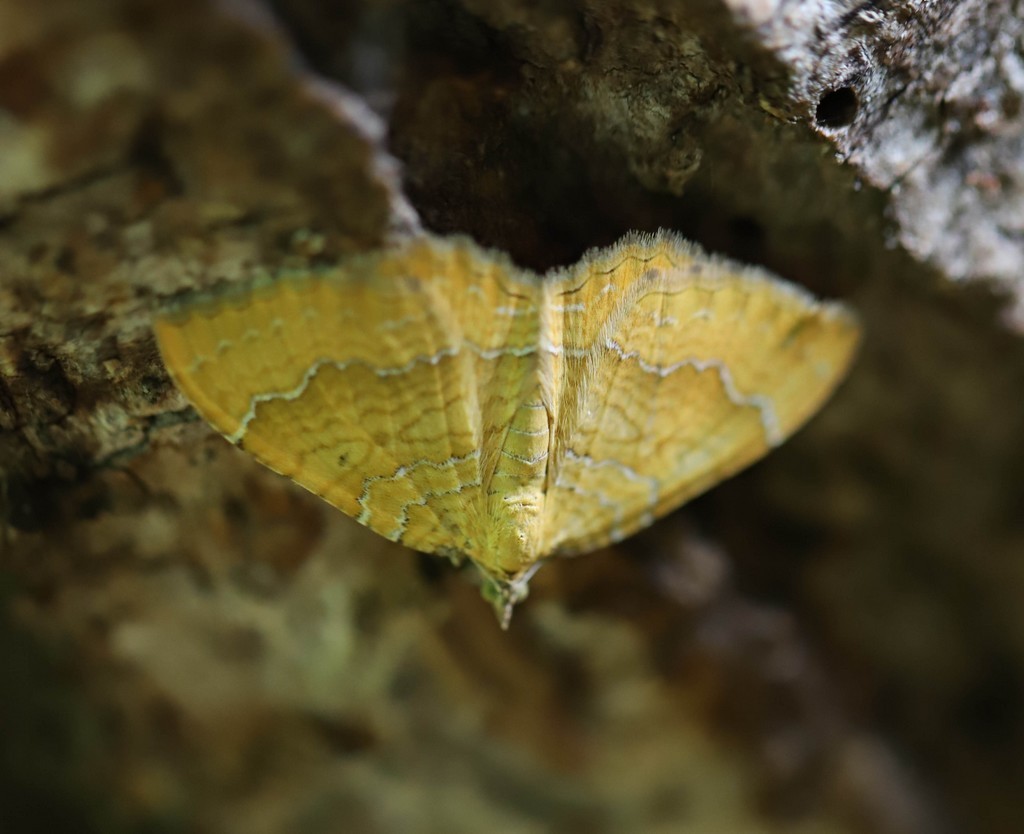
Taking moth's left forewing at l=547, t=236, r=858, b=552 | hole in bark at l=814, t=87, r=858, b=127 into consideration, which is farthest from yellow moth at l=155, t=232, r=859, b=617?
hole in bark at l=814, t=87, r=858, b=127

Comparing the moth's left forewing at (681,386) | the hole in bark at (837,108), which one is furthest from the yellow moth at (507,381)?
the hole in bark at (837,108)

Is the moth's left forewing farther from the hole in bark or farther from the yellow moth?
the hole in bark

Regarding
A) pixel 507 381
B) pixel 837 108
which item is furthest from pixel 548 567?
pixel 837 108

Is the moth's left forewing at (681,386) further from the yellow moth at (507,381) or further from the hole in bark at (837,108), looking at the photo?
the hole in bark at (837,108)

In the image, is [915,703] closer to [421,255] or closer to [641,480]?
[641,480]

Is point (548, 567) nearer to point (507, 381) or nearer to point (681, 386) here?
point (681, 386)

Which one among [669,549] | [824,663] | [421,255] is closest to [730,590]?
[669,549]

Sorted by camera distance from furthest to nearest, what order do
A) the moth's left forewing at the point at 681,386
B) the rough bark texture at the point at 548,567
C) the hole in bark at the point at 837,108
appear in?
the moth's left forewing at the point at 681,386 → the hole in bark at the point at 837,108 → the rough bark texture at the point at 548,567
